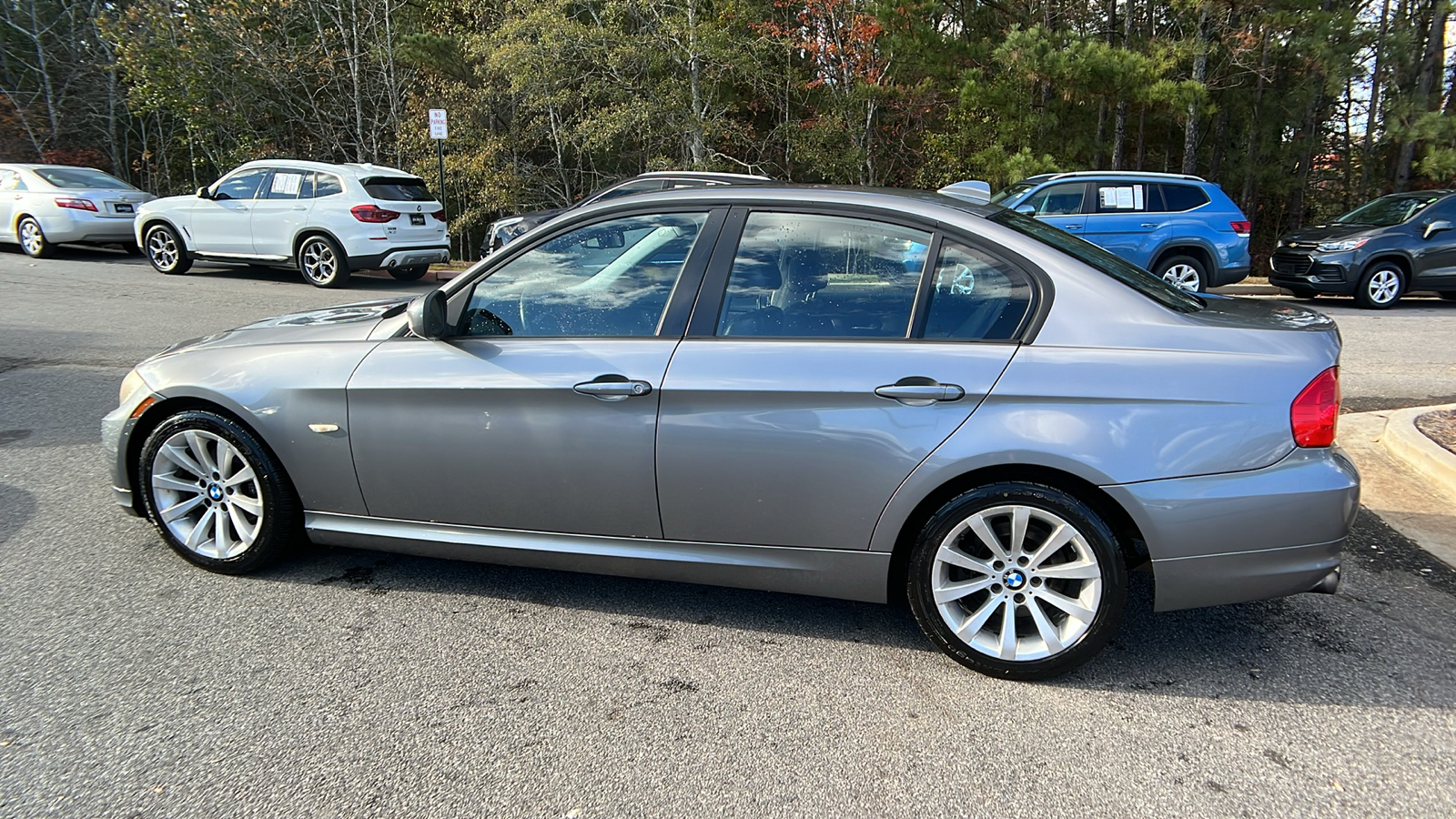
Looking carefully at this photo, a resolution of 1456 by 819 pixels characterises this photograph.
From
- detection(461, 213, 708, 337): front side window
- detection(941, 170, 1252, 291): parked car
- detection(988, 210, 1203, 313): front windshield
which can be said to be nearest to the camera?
detection(988, 210, 1203, 313): front windshield

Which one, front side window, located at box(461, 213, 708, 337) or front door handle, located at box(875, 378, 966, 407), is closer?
front door handle, located at box(875, 378, 966, 407)

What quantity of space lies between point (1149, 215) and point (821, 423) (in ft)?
35.7

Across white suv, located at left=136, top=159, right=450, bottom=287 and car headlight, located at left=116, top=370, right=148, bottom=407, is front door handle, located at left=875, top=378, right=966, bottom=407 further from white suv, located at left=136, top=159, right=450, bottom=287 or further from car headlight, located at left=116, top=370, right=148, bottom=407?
white suv, located at left=136, top=159, right=450, bottom=287

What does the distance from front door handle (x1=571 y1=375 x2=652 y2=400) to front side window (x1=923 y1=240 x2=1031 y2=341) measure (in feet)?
3.27

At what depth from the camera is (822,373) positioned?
3096mm

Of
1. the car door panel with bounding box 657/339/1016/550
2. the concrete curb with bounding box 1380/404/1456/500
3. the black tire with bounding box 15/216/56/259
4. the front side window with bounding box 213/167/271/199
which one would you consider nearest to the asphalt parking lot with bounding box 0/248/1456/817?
the car door panel with bounding box 657/339/1016/550

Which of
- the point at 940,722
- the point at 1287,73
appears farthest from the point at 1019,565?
the point at 1287,73

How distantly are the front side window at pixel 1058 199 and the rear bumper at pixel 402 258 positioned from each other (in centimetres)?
850

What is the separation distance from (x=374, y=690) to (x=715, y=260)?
1.87 metres

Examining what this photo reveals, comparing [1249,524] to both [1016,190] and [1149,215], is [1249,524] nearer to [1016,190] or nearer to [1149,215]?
[1149,215]

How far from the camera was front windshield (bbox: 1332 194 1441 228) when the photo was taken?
13156 millimetres

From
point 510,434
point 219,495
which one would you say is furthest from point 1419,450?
point 219,495

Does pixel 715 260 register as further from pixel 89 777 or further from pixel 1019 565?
pixel 89 777

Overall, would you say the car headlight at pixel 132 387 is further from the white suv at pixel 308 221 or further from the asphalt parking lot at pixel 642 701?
the white suv at pixel 308 221
